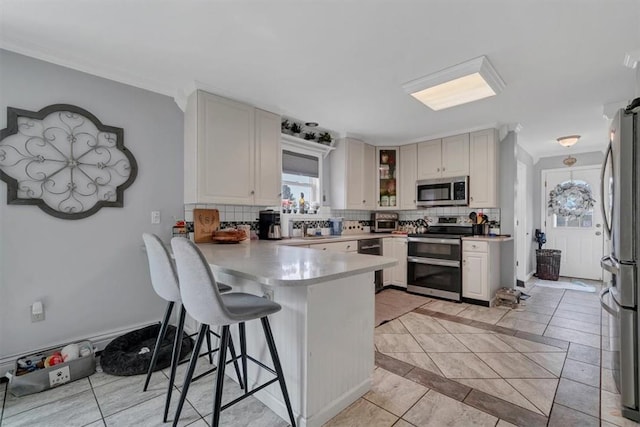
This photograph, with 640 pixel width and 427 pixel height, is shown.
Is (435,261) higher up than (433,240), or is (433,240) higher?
(433,240)

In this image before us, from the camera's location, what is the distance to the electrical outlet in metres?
1.95

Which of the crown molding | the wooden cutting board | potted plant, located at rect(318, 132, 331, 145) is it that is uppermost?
the crown molding

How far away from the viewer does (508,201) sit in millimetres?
3986

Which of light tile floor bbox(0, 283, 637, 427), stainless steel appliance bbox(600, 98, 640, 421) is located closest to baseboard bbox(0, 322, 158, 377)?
light tile floor bbox(0, 283, 637, 427)

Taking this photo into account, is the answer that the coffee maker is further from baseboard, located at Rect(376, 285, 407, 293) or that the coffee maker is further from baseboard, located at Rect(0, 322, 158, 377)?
baseboard, located at Rect(376, 285, 407, 293)

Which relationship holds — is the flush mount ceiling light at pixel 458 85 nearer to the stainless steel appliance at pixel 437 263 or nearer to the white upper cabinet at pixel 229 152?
the white upper cabinet at pixel 229 152

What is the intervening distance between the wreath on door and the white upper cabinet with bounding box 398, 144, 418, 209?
2954mm

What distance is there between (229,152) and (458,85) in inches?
87.4

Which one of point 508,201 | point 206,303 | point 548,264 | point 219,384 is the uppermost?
point 508,201

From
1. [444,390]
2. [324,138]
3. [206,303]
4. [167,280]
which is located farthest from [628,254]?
[324,138]

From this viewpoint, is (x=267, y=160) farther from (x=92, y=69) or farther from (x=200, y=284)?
(x=200, y=284)

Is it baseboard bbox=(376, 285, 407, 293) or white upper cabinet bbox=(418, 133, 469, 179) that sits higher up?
white upper cabinet bbox=(418, 133, 469, 179)

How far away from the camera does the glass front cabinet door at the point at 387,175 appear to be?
486cm

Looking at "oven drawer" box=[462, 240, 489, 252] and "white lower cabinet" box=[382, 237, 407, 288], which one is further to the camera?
"white lower cabinet" box=[382, 237, 407, 288]
